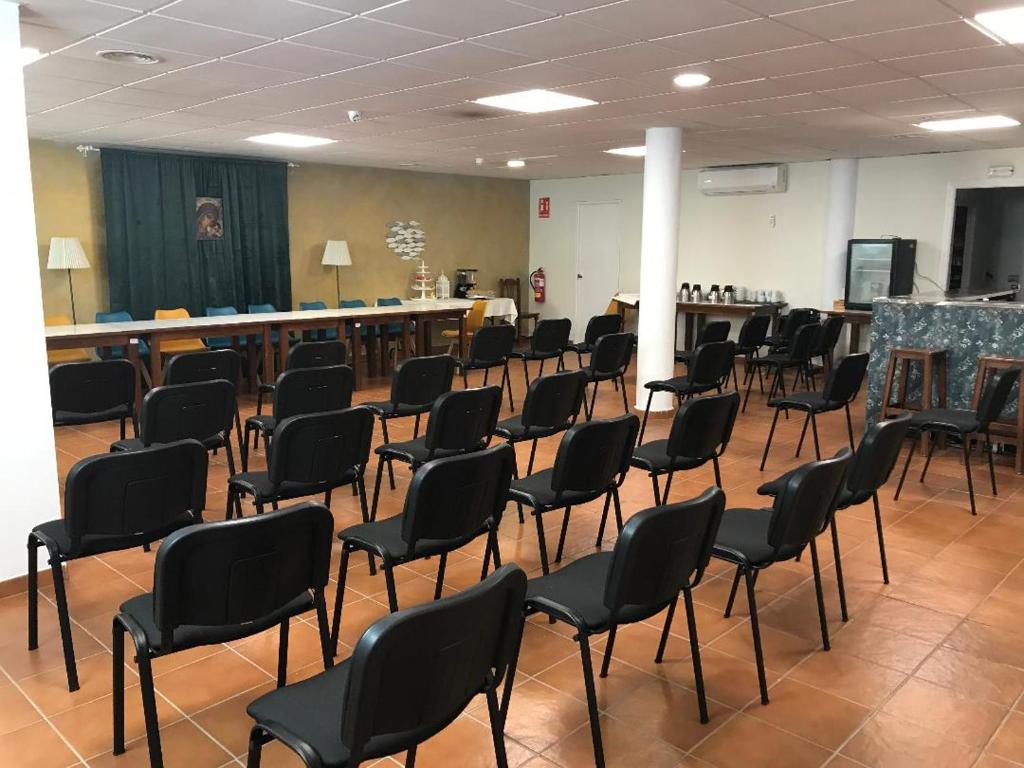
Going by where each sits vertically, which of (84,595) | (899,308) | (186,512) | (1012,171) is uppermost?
(1012,171)

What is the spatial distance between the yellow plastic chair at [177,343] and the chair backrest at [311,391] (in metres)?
3.24

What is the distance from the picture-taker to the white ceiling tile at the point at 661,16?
385cm

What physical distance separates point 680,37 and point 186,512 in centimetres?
338

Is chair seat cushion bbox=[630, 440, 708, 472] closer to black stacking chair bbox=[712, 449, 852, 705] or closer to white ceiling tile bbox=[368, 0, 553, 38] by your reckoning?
black stacking chair bbox=[712, 449, 852, 705]

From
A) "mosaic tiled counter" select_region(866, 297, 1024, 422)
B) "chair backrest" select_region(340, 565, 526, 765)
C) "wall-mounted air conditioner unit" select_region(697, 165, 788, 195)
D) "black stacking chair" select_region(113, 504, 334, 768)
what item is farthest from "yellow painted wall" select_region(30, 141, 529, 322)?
"chair backrest" select_region(340, 565, 526, 765)

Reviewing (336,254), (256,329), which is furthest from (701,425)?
(336,254)

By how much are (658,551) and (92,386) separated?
4100 millimetres

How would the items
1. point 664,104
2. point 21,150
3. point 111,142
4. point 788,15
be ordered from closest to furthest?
point 21,150 → point 788,15 → point 664,104 → point 111,142

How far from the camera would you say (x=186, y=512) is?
3133 mm

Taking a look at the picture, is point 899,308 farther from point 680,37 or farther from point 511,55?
point 511,55

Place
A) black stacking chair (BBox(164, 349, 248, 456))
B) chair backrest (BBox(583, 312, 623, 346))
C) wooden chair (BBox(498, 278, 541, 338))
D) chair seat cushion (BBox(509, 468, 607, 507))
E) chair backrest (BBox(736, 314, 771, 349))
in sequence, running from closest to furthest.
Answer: chair seat cushion (BBox(509, 468, 607, 507)), black stacking chair (BBox(164, 349, 248, 456)), chair backrest (BBox(736, 314, 771, 349)), chair backrest (BBox(583, 312, 623, 346)), wooden chair (BBox(498, 278, 541, 338))

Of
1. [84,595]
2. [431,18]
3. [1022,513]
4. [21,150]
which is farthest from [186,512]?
[1022,513]

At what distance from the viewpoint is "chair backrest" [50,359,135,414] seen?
5.05 m

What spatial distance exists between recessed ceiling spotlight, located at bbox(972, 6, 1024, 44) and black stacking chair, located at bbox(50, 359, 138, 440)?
16.7ft
